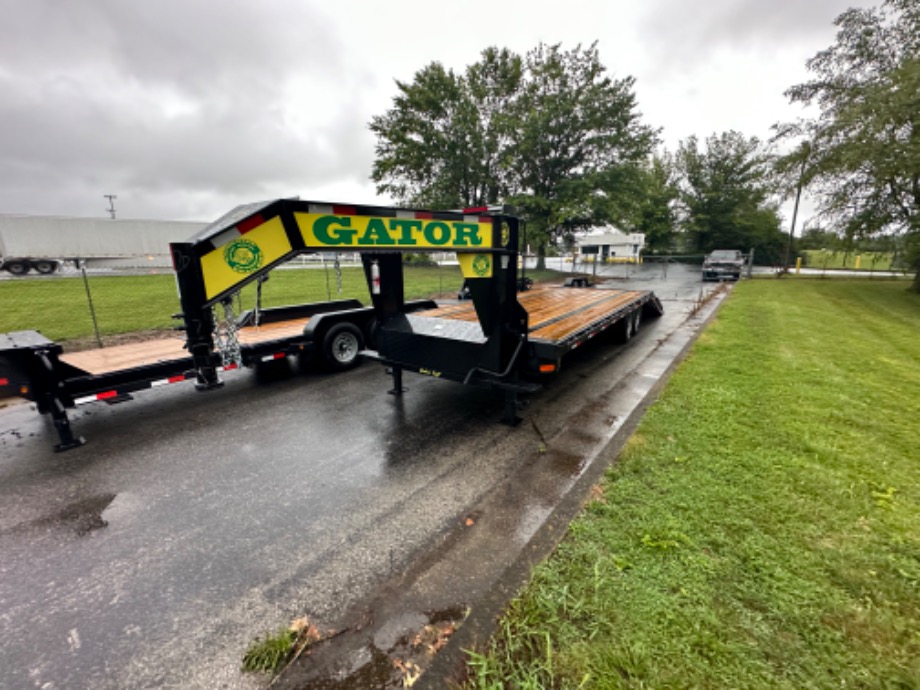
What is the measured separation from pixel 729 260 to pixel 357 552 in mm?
27580

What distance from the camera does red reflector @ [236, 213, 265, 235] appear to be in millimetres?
2899

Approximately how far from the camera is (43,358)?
401 centimetres

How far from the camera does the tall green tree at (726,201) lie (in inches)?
1684

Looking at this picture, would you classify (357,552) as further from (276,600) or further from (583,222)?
(583,222)

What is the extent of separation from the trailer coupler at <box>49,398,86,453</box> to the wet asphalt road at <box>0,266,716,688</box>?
0.14 meters

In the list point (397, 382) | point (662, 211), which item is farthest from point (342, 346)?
point (662, 211)

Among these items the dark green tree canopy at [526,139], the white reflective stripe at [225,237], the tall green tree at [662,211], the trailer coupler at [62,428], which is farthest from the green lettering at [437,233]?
the tall green tree at [662,211]

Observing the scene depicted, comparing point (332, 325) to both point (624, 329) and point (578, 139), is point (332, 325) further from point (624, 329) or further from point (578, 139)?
point (578, 139)

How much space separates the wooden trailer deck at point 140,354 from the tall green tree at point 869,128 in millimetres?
20378

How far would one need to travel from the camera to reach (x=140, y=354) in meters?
5.51

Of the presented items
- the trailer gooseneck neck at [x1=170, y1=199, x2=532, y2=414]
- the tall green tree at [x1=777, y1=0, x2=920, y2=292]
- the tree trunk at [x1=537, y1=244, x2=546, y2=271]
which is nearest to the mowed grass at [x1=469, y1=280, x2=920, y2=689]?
the trailer gooseneck neck at [x1=170, y1=199, x2=532, y2=414]

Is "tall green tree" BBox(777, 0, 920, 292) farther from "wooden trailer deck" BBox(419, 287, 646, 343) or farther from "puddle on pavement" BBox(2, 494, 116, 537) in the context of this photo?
"puddle on pavement" BBox(2, 494, 116, 537)

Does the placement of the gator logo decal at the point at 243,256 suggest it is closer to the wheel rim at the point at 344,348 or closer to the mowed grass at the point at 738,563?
the mowed grass at the point at 738,563

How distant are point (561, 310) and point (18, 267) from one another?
36624mm
